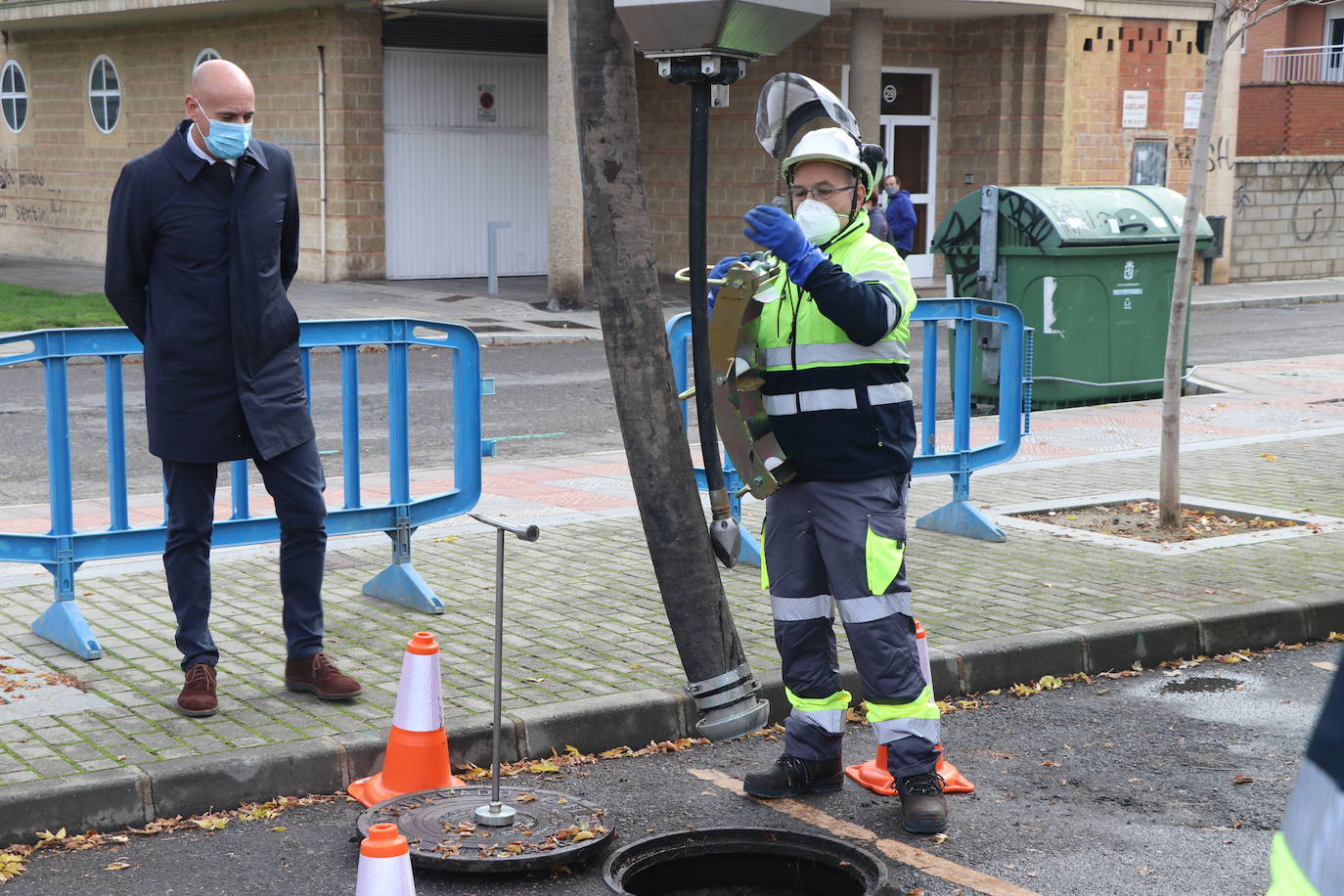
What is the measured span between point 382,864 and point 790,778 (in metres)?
1.75

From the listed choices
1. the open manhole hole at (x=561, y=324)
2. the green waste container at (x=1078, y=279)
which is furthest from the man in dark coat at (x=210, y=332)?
the open manhole hole at (x=561, y=324)

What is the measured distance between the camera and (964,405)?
784cm

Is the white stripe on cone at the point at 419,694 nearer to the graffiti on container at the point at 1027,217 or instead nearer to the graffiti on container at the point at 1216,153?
the graffiti on container at the point at 1027,217

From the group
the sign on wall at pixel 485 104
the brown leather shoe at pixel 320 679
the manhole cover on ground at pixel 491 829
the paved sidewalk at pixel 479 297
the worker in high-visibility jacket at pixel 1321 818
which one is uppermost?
the sign on wall at pixel 485 104

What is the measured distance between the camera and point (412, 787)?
4.62m

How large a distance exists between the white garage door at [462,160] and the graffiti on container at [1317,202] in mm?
13445

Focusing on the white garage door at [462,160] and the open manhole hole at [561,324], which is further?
the white garage door at [462,160]

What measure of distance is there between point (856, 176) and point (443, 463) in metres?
6.04

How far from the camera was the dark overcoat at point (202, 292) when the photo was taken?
5.09 metres

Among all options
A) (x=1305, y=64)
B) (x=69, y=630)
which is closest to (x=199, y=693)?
(x=69, y=630)

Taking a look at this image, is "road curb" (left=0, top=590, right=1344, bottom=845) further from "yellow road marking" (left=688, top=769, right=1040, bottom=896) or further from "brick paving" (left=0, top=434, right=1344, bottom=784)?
"yellow road marking" (left=688, top=769, right=1040, bottom=896)

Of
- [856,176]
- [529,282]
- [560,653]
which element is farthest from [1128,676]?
[529,282]

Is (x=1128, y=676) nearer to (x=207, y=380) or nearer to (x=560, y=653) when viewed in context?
(x=560, y=653)

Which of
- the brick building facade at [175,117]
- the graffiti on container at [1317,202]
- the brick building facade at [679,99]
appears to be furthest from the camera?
the graffiti on container at [1317,202]
